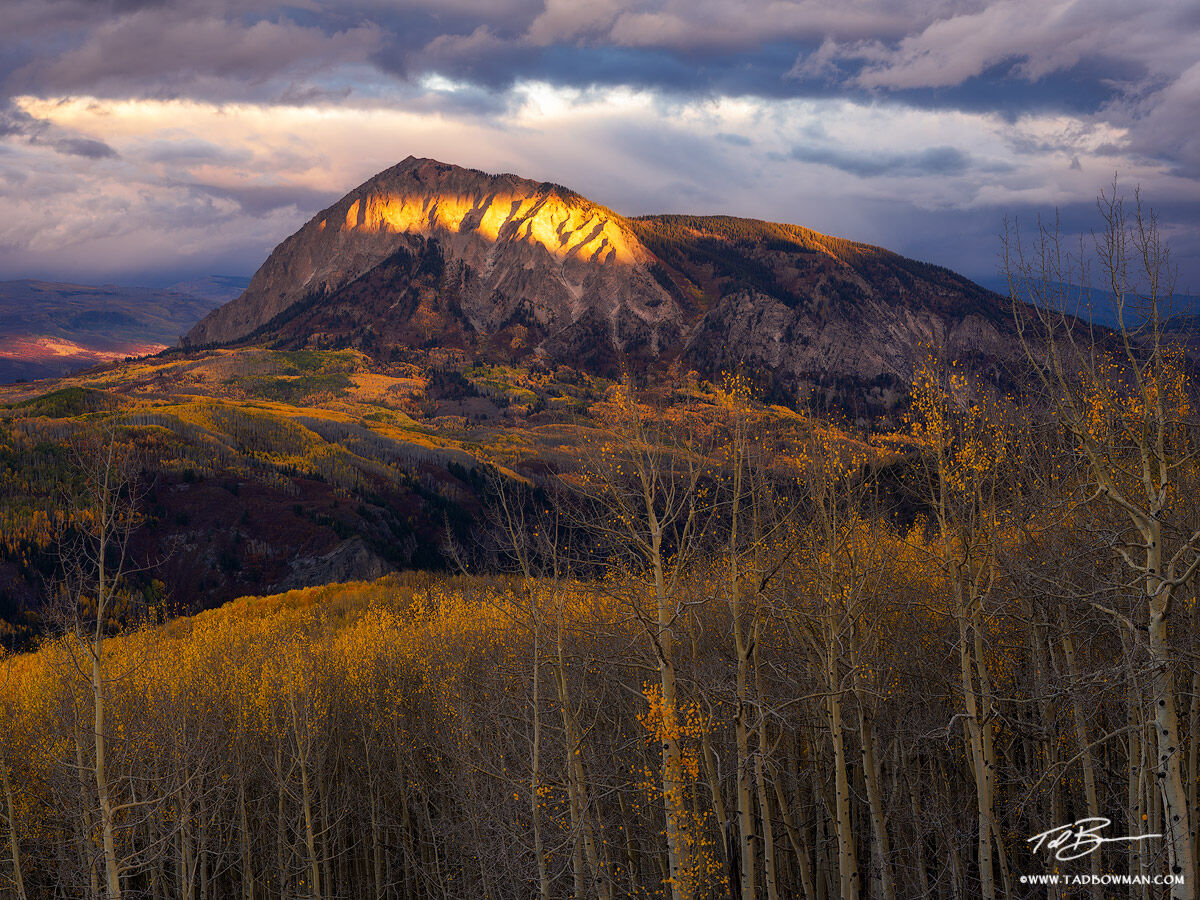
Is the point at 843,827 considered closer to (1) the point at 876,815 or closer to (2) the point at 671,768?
(1) the point at 876,815

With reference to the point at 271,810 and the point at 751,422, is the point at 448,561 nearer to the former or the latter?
the point at 271,810

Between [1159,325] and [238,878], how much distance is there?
184 feet

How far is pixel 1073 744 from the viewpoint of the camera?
1096 inches

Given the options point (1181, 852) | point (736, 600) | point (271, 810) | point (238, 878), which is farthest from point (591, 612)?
point (238, 878)

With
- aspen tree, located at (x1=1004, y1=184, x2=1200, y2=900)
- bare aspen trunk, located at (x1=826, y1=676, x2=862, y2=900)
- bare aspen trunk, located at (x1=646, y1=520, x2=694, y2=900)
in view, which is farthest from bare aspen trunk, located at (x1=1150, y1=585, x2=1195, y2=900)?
bare aspen trunk, located at (x1=646, y1=520, x2=694, y2=900)

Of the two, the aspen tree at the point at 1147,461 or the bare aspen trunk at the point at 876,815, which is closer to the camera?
the aspen tree at the point at 1147,461

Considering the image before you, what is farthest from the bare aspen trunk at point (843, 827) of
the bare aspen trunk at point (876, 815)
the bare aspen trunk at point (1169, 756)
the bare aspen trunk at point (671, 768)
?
the bare aspen trunk at point (1169, 756)

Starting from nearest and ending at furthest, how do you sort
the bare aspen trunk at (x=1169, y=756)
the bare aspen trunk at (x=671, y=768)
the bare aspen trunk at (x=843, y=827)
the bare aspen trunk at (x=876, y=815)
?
the bare aspen trunk at (x=1169, y=756) < the bare aspen trunk at (x=671, y=768) < the bare aspen trunk at (x=843, y=827) < the bare aspen trunk at (x=876, y=815)
